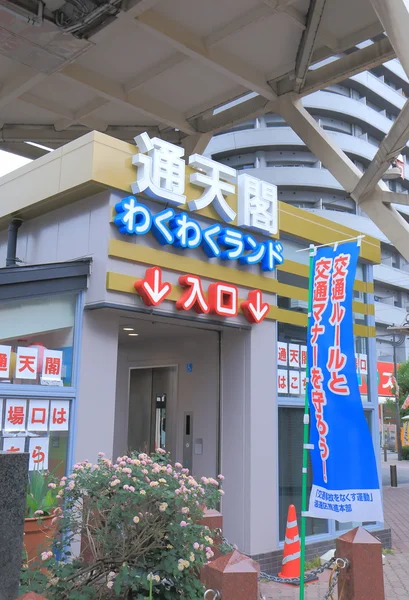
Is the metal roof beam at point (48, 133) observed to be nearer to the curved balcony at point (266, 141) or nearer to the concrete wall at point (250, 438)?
the concrete wall at point (250, 438)

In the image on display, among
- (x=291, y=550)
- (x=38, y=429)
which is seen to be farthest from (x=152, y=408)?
(x=38, y=429)

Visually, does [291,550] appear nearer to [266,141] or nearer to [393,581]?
[393,581]

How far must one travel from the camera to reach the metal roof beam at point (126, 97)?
13.8 meters

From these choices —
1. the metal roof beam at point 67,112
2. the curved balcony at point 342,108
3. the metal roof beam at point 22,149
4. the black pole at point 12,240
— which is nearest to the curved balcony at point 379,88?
the curved balcony at point 342,108

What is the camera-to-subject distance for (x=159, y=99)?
1518cm

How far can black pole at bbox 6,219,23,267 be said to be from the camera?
9383mm

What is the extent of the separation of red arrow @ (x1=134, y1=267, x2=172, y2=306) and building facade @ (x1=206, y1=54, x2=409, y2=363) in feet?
153

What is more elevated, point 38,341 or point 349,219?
point 349,219

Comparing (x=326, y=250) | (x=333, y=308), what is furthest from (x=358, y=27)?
(x=333, y=308)

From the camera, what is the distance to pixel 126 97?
14539mm

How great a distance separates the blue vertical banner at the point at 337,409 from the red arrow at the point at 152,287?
2071mm

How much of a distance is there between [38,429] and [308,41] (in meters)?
9.21

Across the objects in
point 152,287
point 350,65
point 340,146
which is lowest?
point 152,287

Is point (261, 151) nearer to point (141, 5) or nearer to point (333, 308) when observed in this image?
point (141, 5)
